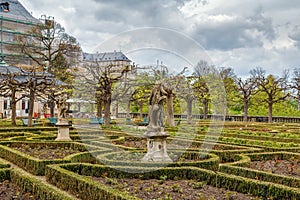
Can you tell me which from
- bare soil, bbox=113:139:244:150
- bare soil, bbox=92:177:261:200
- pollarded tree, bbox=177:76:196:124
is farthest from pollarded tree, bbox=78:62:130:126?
bare soil, bbox=92:177:261:200

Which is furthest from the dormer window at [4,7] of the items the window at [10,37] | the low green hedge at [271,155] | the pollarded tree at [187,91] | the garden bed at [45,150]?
the low green hedge at [271,155]

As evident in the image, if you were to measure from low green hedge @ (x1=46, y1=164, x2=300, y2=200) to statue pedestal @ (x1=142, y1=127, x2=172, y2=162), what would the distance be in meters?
1.33

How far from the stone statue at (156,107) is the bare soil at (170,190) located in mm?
1986

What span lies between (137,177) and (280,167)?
4167 millimetres

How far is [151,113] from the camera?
1052 cm

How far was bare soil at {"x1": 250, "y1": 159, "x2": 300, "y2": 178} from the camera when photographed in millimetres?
9812

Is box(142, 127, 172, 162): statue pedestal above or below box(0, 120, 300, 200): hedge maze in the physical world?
above

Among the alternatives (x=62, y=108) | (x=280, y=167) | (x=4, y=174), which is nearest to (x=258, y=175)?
(x=280, y=167)

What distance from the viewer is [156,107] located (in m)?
10.4

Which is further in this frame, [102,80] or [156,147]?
[102,80]

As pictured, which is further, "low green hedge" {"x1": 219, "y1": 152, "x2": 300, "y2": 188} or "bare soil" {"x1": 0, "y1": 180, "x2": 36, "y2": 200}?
"low green hedge" {"x1": 219, "y1": 152, "x2": 300, "y2": 188}

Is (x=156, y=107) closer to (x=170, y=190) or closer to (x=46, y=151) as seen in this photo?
(x=170, y=190)

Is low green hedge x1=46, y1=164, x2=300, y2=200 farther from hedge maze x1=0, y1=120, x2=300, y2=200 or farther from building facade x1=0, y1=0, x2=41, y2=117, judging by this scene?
building facade x1=0, y1=0, x2=41, y2=117

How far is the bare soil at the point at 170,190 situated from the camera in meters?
7.33
